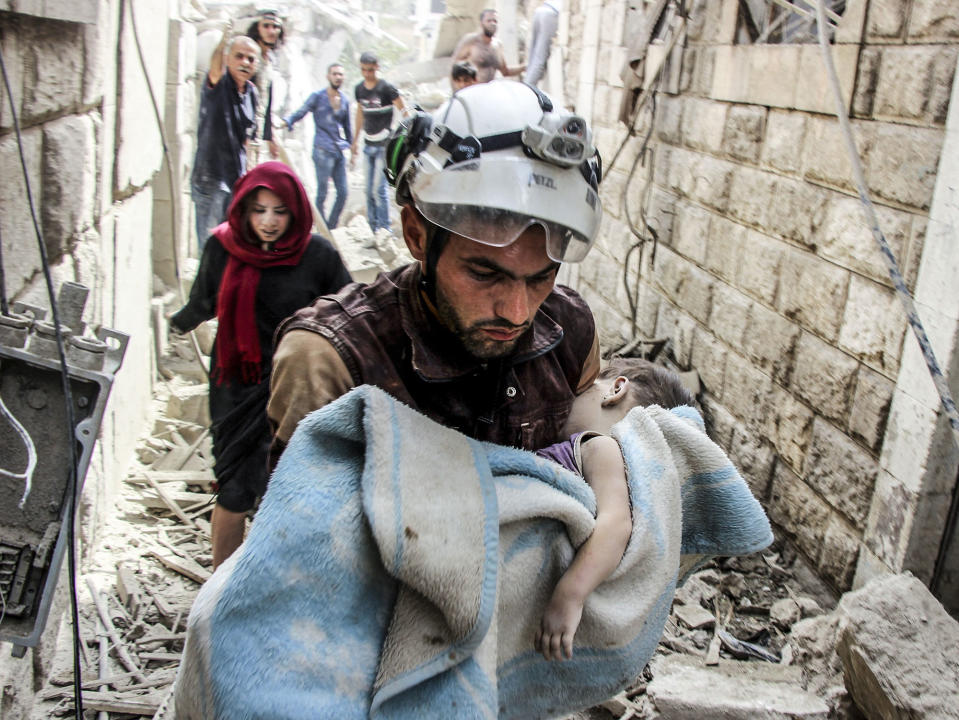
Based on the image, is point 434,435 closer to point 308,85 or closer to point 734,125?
point 734,125

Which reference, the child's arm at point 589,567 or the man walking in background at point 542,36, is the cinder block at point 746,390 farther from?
the man walking in background at point 542,36

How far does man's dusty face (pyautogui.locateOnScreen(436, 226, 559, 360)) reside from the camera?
172cm

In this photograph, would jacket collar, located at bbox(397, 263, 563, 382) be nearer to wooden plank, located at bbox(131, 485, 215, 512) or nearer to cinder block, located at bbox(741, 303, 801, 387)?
cinder block, located at bbox(741, 303, 801, 387)

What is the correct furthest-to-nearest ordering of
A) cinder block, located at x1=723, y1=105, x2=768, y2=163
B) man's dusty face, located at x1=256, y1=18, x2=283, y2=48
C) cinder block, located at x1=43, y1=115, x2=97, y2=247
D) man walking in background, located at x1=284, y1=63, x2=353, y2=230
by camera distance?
man walking in background, located at x1=284, y1=63, x2=353, y2=230 → man's dusty face, located at x1=256, y1=18, x2=283, y2=48 → cinder block, located at x1=723, y1=105, x2=768, y2=163 → cinder block, located at x1=43, y1=115, x2=97, y2=247

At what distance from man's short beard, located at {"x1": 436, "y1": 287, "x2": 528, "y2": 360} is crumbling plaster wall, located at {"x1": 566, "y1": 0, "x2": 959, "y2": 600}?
246 centimetres

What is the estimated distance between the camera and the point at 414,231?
1.90m

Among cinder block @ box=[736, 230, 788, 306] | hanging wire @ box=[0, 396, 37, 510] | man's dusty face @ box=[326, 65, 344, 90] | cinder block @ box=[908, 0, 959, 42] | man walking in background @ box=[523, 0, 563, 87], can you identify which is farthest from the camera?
man walking in background @ box=[523, 0, 563, 87]

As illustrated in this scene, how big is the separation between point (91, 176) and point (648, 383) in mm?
2780

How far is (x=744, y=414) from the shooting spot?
17.3ft

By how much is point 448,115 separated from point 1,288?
1268mm

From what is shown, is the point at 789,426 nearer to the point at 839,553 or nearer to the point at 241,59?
the point at 839,553

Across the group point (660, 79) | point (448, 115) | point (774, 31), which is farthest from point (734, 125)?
point (448, 115)

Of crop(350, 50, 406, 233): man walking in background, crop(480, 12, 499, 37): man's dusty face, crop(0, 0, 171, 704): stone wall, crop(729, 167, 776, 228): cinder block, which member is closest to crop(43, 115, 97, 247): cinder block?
crop(0, 0, 171, 704): stone wall

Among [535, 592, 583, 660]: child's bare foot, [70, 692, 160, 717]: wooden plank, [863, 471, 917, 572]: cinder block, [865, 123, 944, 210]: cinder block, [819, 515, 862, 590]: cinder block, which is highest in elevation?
[865, 123, 944, 210]: cinder block
